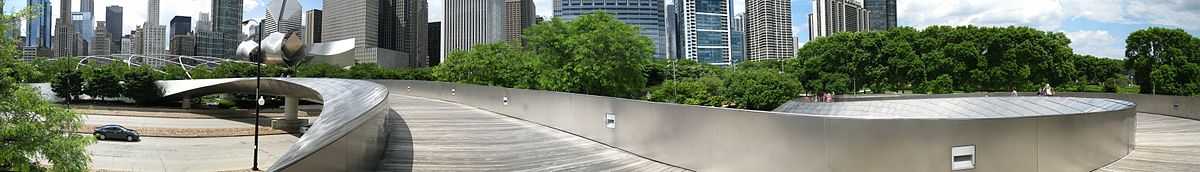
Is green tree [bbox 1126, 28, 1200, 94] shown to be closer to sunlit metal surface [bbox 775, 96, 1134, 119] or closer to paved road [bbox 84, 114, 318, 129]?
sunlit metal surface [bbox 775, 96, 1134, 119]

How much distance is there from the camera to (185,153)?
35.1 m

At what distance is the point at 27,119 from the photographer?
13.4m

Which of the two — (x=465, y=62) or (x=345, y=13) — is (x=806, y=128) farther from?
(x=345, y=13)

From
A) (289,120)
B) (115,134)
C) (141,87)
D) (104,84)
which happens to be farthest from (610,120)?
(104,84)

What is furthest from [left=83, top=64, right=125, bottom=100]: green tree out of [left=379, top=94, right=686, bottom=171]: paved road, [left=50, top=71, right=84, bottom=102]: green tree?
[left=379, top=94, right=686, bottom=171]: paved road

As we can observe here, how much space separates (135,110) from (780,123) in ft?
221

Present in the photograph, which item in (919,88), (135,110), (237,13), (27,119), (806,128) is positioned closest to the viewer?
(806,128)

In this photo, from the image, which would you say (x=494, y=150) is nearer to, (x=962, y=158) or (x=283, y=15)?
(x=962, y=158)

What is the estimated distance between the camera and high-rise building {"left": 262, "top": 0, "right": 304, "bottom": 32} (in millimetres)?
143125

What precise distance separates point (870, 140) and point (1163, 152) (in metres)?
6.72

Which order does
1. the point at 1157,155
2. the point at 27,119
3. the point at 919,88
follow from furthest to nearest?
the point at 919,88, the point at 27,119, the point at 1157,155

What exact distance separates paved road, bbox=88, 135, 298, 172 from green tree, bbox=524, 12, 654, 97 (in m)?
14.8

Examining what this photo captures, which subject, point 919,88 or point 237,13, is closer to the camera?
point 919,88

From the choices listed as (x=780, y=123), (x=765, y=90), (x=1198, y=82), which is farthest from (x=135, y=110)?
(x=1198, y=82)
